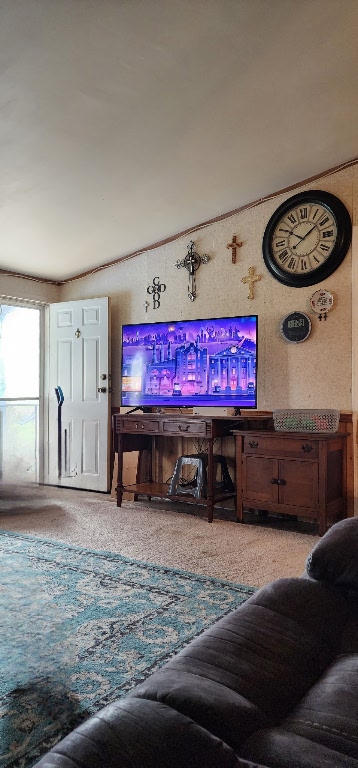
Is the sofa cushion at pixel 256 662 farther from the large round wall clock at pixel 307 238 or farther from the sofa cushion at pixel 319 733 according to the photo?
the large round wall clock at pixel 307 238

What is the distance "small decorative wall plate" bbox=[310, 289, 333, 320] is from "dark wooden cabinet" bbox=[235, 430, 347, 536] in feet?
3.04

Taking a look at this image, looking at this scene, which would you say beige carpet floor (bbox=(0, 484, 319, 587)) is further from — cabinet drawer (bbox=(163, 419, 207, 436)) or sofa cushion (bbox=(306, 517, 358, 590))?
sofa cushion (bbox=(306, 517, 358, 590))

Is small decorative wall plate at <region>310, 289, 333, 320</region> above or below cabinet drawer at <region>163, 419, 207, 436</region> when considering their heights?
above

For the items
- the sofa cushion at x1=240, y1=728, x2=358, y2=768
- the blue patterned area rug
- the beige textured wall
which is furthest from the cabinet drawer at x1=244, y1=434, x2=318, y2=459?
the sofa cushion at x1=240, y1=728, x2=358, y2=768

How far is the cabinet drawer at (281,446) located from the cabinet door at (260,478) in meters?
0.05

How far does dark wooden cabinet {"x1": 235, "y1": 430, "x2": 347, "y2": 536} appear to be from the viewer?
351 centimetres

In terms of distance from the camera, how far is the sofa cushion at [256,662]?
0.77 meters

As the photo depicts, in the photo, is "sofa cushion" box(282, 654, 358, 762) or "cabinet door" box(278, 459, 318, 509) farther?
"cabinet door" box(278, 459, 318, 509)

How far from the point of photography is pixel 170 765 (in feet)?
2.08

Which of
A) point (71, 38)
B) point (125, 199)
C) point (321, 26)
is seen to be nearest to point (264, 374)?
point (125, 199)

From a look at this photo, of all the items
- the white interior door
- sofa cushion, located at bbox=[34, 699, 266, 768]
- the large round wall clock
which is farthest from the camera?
the white interior door

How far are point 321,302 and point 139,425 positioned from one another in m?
1.71

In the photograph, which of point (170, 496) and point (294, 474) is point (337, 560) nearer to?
point (294, 474)

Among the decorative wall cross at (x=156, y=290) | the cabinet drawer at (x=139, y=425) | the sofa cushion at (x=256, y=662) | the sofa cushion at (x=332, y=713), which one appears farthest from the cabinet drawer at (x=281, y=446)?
the sofa cushion at (x=332, y=713)
